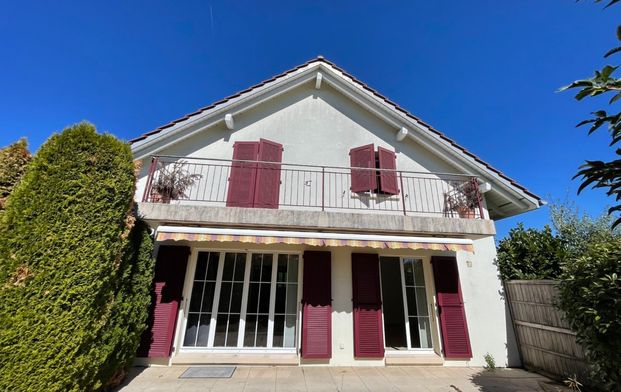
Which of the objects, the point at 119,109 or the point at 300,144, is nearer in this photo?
the point at 300,144

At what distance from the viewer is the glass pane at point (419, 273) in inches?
477

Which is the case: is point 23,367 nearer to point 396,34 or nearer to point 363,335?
point 363,335

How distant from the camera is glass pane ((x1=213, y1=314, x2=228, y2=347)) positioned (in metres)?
10.8

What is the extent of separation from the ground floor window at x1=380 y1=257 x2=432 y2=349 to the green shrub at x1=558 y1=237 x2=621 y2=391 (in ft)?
16.3

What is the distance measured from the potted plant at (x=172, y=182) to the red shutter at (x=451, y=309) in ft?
39.7

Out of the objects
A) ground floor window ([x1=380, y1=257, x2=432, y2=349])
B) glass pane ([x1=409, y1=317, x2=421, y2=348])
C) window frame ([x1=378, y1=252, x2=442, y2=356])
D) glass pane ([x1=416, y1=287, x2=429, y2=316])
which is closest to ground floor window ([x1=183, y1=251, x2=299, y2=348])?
window frame ([x1=378, y1=252, x2=442, y2=356])

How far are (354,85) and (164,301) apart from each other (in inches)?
556

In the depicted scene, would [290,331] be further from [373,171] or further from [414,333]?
[373,171]

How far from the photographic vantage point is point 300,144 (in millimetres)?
13789

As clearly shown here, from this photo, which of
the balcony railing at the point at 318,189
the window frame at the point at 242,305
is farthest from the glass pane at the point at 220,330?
the balcony railing at the point at 318,189

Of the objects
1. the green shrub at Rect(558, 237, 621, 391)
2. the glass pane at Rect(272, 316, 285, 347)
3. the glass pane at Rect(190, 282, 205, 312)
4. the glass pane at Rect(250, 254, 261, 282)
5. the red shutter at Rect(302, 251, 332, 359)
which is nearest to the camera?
the green shrub at Rect(558, 237, 621, 391)

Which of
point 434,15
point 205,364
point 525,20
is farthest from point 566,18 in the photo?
point 205,364

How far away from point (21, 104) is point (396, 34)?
2846 centimetres

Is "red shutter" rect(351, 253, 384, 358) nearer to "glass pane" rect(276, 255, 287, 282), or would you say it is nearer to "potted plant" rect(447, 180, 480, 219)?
"glass pane" rect(276, 255, 287, 282)
